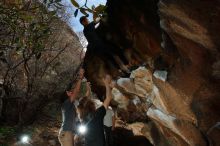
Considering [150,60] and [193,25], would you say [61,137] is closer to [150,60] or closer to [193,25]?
[150,60]

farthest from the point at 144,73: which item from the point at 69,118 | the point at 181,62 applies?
the point at 181,62

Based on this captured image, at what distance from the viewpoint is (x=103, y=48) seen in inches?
379

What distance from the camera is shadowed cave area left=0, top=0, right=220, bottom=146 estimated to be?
16.1 ft

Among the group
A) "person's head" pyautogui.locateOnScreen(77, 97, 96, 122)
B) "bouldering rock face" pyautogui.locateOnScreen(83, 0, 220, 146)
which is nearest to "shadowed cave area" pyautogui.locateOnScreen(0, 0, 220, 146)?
"bouldering rock face" pyautogui.locateOnScreen(83, 0, 220, 146)

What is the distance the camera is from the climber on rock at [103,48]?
9.34m

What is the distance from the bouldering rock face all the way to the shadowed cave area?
14mm

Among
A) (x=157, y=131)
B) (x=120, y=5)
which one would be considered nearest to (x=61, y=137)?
(x=157, y=131)

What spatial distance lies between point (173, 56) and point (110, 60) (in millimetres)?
3946

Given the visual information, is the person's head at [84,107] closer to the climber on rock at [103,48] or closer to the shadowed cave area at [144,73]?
the shadowed cave area at [144,73]

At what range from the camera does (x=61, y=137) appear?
24.6 feet

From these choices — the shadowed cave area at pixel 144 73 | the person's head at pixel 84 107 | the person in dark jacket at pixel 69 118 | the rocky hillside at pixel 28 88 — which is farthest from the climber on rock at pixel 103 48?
the rocky hillside at pixel 28 88

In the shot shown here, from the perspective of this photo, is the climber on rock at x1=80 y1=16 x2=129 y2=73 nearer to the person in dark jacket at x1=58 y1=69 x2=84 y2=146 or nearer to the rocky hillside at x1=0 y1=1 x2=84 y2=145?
the person in dark jacket at x1=58 y1=69 x2=84 y2=146

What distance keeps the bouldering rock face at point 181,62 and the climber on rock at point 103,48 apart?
1.01 meters

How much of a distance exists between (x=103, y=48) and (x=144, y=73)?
161 cm
